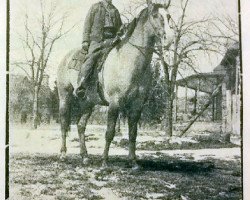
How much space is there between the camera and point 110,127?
3.33 metres

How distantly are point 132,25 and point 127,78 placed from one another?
0.41 metres

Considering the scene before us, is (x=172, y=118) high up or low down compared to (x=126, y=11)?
down

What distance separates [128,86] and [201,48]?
640 millimetres

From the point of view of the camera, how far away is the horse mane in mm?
3381

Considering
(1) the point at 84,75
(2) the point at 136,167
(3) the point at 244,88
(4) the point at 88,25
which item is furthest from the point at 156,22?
(2) the point at 136,167

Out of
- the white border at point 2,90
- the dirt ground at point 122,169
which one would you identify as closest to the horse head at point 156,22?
the dirt ground at point 122,169

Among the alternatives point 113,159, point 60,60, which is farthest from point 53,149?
point 60,60

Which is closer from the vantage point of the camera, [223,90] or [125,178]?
[125,178]

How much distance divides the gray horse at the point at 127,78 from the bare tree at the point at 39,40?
15cm

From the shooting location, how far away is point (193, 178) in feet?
10.9

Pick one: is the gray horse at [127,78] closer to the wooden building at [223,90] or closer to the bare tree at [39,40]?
the bare tree at [39,40]

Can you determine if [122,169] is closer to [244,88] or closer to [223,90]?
[223,90]

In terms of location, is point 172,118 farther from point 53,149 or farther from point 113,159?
point 53,149

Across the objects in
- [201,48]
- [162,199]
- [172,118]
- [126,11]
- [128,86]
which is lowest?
[162,199]
